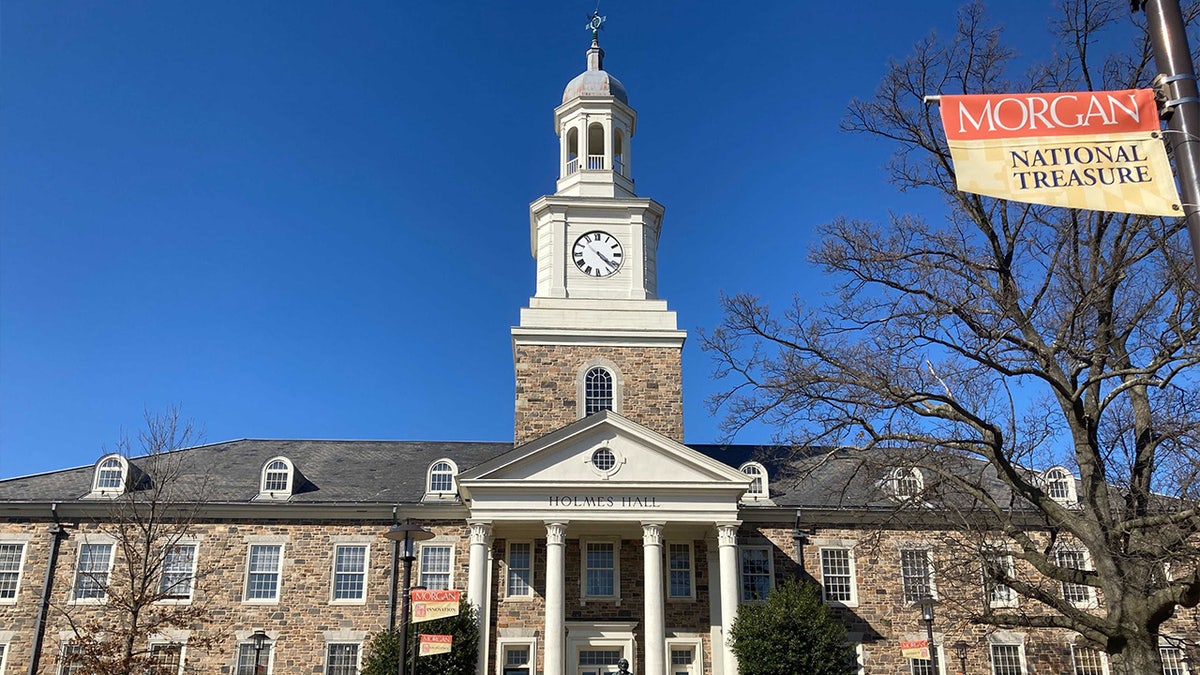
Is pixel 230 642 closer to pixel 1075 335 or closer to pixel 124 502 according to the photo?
pixel 124 502

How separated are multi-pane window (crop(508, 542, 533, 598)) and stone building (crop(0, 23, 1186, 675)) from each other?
4 cm

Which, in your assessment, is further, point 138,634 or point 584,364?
point 584,364

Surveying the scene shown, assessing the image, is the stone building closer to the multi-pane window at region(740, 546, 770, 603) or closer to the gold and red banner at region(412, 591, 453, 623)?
the multi-pane window at region(740, 546, 770, 603)

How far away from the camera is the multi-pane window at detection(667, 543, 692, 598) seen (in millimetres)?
29062

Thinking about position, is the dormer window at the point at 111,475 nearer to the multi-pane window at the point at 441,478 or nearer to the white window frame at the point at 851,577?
the multi-pane window at the point at 441,478

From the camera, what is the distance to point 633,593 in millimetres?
28688

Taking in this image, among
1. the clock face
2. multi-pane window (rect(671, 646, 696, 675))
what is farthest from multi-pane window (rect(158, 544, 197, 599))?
the clock face

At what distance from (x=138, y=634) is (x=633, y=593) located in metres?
13.6

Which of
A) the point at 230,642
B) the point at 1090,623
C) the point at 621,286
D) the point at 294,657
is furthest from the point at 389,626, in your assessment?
the point at 1090,623

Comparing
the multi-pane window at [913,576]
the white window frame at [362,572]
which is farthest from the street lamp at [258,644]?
the multi-pane window at [913,576]

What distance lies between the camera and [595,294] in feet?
107

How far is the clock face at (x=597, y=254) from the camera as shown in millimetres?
32906

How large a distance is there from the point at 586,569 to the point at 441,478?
5.82 m

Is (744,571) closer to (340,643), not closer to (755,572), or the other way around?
(755,572)
